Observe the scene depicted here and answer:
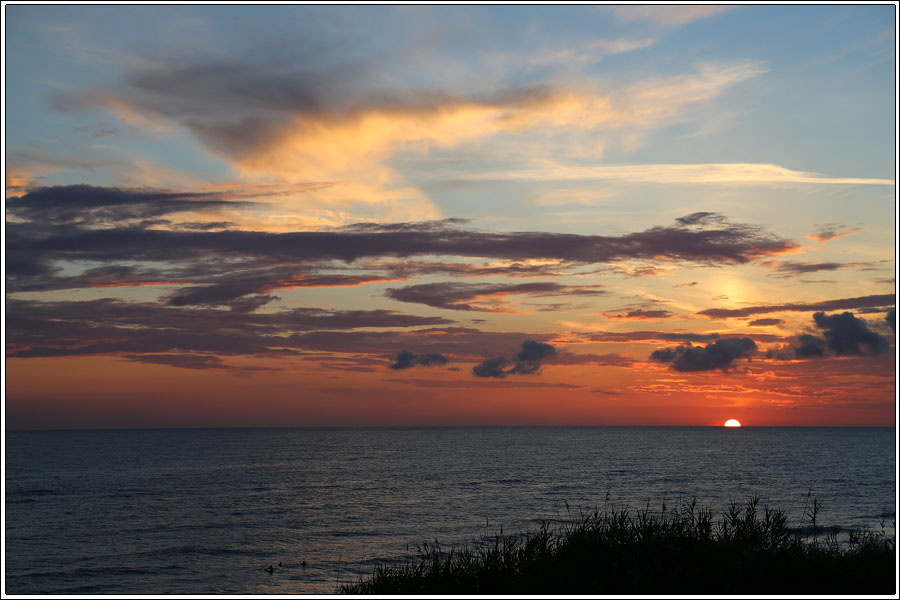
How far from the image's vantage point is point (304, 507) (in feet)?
250

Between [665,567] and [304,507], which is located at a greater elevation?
[665,567]

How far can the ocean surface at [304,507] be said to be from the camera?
4516 cm

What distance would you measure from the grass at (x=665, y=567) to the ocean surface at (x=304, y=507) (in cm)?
831

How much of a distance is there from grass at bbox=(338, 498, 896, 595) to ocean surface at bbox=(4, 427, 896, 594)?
831 centimetres

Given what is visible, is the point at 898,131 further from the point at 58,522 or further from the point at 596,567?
the point at 58,522

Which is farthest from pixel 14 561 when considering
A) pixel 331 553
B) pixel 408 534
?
pixel 408 534

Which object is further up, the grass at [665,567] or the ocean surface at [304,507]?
the grass at [665,567]

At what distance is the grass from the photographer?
12867 mm

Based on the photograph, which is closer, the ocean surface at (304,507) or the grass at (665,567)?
the grass at (665,567)

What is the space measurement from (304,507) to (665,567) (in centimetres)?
6787

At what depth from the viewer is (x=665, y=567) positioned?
46.5 ft

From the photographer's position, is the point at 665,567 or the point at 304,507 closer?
the point at 665,567

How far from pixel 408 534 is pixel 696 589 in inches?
1865

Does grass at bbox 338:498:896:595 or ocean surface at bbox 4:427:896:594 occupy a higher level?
grass at bbox 338:498:896:595
